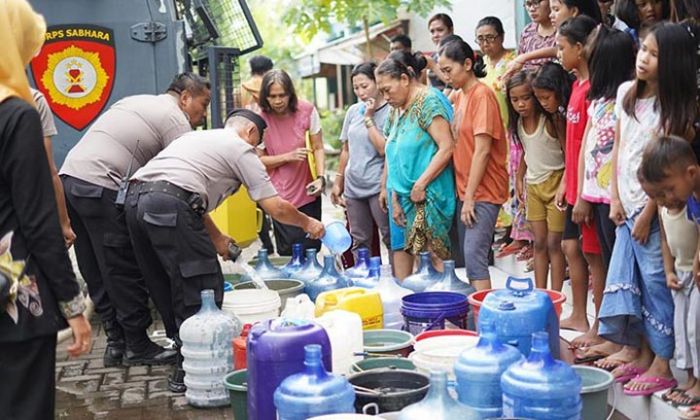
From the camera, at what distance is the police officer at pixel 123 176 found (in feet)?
20.6

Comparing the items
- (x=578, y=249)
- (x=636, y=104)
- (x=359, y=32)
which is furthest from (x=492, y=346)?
(x=359, y=32)

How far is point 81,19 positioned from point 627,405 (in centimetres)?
510

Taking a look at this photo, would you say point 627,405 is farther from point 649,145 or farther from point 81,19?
point 81,19

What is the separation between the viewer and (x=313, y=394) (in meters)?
3.52

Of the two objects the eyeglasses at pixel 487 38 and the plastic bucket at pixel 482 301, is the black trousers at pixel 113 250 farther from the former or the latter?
the eyeglasses at pixel 487 38

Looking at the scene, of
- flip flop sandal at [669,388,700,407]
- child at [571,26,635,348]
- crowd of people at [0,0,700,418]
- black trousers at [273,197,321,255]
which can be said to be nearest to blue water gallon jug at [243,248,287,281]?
crowd of people at [0,0,700,418]

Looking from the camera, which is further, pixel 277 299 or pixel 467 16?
pixel 467 16

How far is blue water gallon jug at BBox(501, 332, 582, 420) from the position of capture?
11.0ft

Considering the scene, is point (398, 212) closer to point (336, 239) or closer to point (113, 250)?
point (336, 239)

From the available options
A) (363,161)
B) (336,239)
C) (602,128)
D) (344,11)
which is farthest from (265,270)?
(344,11)

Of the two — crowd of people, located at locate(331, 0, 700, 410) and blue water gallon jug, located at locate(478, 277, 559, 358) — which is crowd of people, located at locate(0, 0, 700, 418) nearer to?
crowd of people, located at locate(331, 0, 700, 410)

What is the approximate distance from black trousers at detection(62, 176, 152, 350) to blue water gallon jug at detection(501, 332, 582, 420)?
3574mm

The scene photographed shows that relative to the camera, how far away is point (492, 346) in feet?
12.1

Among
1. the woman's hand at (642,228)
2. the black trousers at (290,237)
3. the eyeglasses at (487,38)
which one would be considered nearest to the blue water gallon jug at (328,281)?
the black trousers at (290,237)
